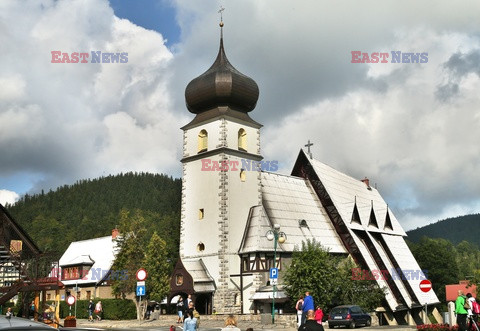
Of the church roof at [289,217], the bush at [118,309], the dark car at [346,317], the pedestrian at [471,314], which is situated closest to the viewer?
the pedestrian at [471,314]

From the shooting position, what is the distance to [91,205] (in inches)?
6590

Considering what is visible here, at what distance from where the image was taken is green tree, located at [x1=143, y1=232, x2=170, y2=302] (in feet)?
172

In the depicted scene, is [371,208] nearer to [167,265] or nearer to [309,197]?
[309,197]

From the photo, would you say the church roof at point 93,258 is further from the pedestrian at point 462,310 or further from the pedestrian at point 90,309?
the pedestrian at point 462,310

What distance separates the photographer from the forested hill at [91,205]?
140 m

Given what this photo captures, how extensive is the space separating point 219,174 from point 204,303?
10062mm

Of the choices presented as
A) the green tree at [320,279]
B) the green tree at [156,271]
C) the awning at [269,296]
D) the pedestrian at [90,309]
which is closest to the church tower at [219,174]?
the awning at [269,296]

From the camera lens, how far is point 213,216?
153 ft

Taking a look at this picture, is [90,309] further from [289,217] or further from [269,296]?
[289,217]

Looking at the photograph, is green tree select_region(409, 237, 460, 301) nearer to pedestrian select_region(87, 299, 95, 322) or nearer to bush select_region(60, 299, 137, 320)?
bush select_region(60, 299, 137, 320)

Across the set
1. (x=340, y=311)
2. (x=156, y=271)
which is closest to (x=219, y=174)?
(x=156, y=271)

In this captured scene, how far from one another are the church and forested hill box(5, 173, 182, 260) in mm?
81292

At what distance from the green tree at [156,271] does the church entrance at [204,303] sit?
197 inches

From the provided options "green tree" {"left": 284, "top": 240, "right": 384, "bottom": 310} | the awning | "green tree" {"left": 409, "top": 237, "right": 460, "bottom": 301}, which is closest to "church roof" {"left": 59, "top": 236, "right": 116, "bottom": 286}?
the awning
